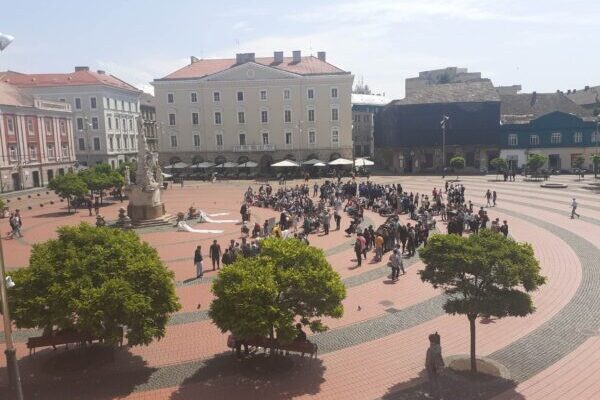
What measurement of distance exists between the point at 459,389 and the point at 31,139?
63.2 meters

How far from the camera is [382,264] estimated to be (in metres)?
21.6

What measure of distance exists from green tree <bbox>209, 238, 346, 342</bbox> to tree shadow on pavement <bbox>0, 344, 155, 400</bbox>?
264 centimetres

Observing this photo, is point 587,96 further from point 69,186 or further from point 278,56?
point 69,186

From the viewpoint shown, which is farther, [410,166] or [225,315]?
[410,166]

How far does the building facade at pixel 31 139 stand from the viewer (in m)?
57.5

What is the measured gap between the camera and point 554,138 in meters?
64.8

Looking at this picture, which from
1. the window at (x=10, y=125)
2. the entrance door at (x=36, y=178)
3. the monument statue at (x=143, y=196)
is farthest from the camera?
the entrance door at (x=36, y=178)

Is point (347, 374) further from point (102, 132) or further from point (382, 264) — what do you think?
point (102, 132)

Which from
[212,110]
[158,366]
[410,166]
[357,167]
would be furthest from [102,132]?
[158,366]

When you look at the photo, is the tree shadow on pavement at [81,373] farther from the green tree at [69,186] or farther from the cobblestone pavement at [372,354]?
the green tree at [69,186]

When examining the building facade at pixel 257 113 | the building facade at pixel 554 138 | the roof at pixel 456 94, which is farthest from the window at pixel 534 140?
the building facade at pixel 257 113

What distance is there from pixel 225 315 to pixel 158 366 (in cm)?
280

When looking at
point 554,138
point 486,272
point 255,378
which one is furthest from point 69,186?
point 554,138

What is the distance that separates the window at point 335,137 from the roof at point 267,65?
763 cm
